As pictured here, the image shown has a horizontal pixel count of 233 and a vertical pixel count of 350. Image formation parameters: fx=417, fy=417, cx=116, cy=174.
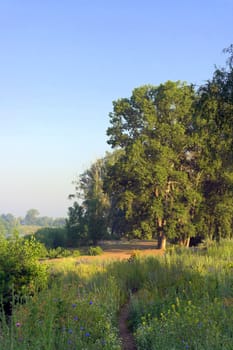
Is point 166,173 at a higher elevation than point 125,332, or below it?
higher

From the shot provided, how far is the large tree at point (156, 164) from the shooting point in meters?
30.7

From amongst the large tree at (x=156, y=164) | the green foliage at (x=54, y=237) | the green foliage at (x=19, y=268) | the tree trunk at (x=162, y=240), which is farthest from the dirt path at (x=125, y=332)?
the green foliage at (x=54, y=237)

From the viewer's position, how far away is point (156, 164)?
31031 millimetres

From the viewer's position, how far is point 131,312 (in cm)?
884

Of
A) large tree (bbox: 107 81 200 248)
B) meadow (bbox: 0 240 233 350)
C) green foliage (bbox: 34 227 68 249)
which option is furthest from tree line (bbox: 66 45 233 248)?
meadow (bbox: 0 240 233 350)

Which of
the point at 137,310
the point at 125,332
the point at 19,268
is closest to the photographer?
the point at 125,332

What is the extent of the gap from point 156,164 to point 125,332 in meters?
23.5

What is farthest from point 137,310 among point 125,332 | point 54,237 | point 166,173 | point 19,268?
point 54,237

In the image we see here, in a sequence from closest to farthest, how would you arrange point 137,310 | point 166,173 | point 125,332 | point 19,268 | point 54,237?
point 125,332, point 137,310, point 19,268, point 166,173, point 54,237

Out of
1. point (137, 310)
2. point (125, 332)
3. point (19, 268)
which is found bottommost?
point (125, 332)

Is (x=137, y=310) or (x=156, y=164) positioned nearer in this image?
(x=137, y=310)

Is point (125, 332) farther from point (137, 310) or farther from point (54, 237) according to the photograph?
point (54, 237)

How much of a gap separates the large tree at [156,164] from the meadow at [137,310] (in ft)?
51.8

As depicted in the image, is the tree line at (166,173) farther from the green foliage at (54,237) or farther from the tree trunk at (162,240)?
the green foliage at (54,237)
